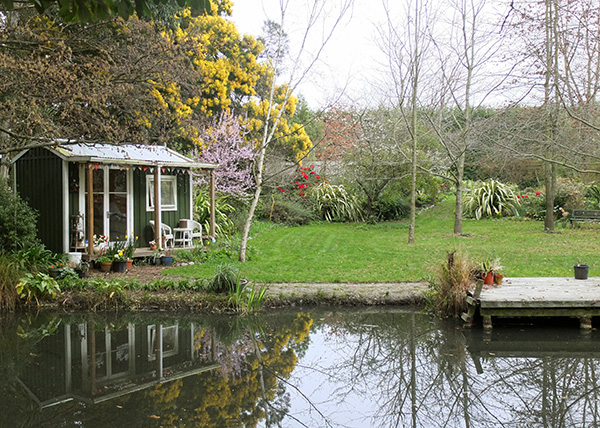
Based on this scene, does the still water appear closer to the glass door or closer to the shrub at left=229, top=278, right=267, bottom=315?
the shrub at left=229, top=278, right=267, bottom=315

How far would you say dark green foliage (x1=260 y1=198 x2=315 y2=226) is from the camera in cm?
2022

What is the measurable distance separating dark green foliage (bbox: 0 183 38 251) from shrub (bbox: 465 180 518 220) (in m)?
15.3

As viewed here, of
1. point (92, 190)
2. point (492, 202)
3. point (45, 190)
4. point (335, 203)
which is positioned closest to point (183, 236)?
point (92, 190)

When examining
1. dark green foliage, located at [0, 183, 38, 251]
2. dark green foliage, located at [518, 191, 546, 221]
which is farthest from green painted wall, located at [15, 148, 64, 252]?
dark green foliage, located at [518, 191, 546, 221]

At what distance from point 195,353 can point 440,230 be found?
1198 centimetres

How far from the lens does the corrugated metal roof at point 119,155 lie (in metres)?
11.1

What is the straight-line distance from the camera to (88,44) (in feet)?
34.7

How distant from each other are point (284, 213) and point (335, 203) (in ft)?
7.17

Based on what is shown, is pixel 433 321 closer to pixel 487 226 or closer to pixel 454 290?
pixel 454 290

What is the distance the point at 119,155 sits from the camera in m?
12.2

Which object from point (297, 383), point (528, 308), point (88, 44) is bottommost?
point (297, 383)

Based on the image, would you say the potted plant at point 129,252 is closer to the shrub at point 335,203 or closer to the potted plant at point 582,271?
the potted plant at point 582,271

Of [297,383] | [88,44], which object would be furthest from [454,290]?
[88,44]

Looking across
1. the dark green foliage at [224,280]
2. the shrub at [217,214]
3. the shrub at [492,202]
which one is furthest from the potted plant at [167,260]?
the shrub at [492,202]
